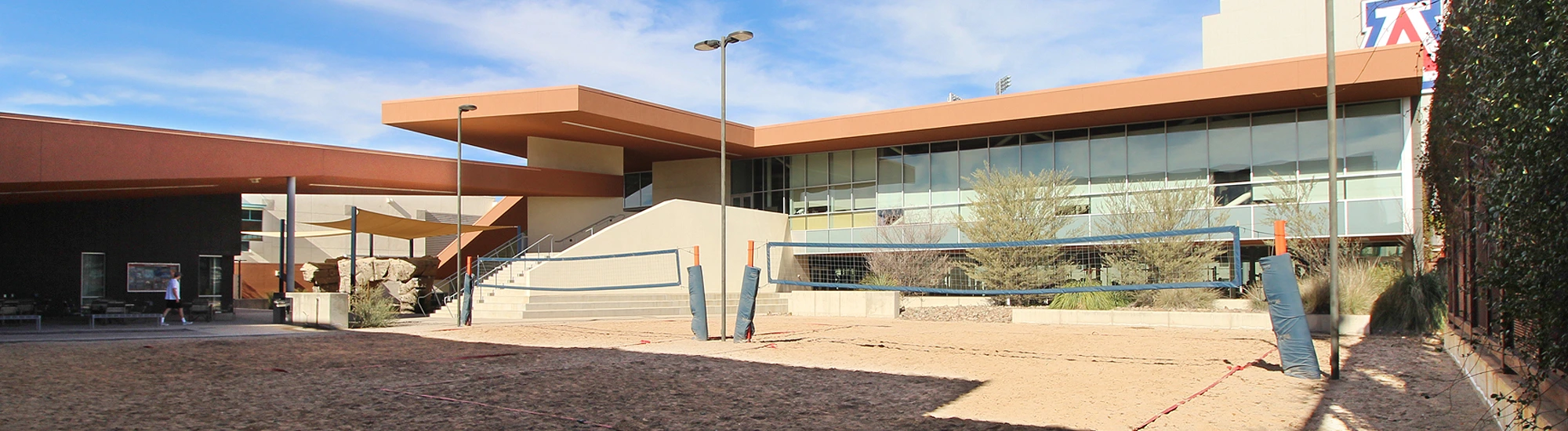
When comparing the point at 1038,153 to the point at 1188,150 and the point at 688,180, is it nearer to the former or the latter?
the point at 1188,150

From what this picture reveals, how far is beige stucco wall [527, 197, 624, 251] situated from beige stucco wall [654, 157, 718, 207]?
431cm

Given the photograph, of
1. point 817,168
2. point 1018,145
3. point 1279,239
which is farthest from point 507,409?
point 817,168

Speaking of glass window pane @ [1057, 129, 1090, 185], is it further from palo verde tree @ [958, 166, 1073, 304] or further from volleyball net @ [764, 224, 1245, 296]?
volleyball net @ [764, 224, 1245, 296]

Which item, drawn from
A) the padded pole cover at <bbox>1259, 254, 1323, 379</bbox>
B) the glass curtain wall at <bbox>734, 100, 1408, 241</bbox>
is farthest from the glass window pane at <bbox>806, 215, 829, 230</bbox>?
the padded pole cover at <bbox>1259, 254, 1323, 379</bbox>

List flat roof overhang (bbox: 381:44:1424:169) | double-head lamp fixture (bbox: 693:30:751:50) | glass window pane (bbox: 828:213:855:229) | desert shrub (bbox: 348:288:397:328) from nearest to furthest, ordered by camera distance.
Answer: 1. double-head lamp fixture (bbox: 693:30:751:50)
2. desert shrub (bbox: 348:288:397:328)
3. flat roof overhang (bbox: 381:44:1424:169)
4. glass window pane (bbox: 828:213:855:229)

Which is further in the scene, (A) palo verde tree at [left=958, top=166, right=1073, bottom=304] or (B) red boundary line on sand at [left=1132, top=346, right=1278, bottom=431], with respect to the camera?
(A) palo verde tree at [left=958, top=166, right=1073, bottom=304]

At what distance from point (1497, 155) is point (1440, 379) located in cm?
647

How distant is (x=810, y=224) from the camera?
3434cm

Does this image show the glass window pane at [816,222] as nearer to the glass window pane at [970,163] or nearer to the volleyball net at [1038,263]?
the volleyball net at [1038,263]

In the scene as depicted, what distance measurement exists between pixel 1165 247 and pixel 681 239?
520 inches

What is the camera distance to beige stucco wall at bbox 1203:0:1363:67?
4206cm

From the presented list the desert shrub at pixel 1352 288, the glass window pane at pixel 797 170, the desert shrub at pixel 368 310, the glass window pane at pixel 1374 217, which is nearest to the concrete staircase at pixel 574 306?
the desert shrub at pixel 368 310

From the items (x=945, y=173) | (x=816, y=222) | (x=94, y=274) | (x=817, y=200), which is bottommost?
(x=94, y=274)

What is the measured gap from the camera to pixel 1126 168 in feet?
93.9
